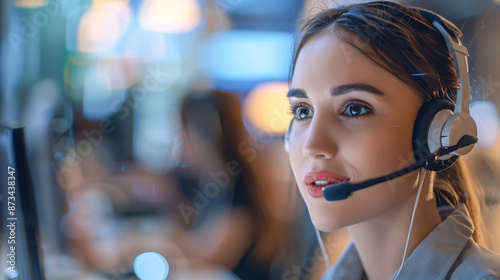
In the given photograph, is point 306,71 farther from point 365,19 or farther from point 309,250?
point 309,250

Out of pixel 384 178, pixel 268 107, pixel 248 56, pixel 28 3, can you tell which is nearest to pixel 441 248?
pixel 384 178

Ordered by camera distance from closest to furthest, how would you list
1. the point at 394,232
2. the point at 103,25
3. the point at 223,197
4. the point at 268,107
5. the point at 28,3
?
the point at 394,232 < the point at 268,107 < the point at 223,197 < the point at 28,3 < the point at 103,25

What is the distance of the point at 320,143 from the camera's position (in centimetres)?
64

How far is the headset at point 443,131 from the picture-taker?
598 millimetres

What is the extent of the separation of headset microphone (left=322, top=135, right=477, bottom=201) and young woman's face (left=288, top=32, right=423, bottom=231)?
2 centimetres

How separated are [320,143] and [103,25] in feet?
3.94

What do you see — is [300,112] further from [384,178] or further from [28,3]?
[28,3]

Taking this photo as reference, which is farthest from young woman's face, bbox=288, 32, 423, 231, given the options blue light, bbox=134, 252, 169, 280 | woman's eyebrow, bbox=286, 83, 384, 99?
blue light, bbox=134, 252, 169, 280

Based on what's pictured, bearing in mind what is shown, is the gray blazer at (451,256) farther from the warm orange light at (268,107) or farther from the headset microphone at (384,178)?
the warm orange light at (268,107)

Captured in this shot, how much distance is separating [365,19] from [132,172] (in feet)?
3.31

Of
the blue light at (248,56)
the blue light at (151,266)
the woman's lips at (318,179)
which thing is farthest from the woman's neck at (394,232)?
the blue light at (151,266)

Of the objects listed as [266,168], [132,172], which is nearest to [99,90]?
[132,172]

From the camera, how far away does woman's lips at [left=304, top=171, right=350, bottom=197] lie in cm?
65

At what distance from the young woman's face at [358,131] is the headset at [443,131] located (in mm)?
22
